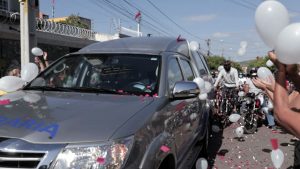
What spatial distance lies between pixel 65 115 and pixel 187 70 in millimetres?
2683

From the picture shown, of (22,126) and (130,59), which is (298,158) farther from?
(22,126)

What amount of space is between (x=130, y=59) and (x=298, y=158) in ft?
6.97

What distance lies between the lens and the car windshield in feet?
13.1

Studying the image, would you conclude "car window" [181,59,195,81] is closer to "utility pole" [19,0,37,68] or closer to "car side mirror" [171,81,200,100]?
"car side mirror" [171,81,200,100]

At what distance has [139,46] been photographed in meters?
4.83

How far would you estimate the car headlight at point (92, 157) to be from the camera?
258 centimetres

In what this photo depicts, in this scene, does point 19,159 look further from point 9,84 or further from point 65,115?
point 9,84

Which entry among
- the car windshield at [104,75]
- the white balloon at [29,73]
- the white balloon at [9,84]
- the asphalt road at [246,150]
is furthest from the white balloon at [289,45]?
the white balloon at [29,73]

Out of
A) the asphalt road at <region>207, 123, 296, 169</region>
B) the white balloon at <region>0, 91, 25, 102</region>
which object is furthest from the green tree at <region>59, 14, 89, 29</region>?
the white balloon at <region>0, 91, 25, 102</region>

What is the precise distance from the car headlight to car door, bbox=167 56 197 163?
3.88 feet

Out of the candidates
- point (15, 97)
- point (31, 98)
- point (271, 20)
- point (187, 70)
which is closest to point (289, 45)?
point (271, 20)

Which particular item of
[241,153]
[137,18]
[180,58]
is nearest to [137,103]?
[180,58]

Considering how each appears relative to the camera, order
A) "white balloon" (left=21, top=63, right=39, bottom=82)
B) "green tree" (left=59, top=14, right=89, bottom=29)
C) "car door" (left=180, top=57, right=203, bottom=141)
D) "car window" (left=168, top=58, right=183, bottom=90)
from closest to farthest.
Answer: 1. "car window" (left=168, top=58, right=183, bottom=90)
2. "car door" (left=180, top=57, right=203, bottom=141)
3. "white balloon" (left=21, top=63, right=39, bottom=82)
4. "green tree" (left=59, top=14, right=89, bottom=29)

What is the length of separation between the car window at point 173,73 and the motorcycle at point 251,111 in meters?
5.55
